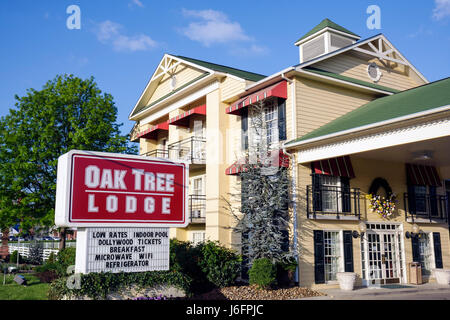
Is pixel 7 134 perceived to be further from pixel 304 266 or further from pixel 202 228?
pixel 304 266

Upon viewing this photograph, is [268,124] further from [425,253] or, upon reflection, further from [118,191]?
[425,253]

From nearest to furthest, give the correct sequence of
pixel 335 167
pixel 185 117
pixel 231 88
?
1. pixel 335 167
2. pixel 231 88
3. pixel 185 117

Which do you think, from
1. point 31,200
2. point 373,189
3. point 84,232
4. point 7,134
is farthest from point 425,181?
point 7,134

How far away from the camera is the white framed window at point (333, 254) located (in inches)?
660

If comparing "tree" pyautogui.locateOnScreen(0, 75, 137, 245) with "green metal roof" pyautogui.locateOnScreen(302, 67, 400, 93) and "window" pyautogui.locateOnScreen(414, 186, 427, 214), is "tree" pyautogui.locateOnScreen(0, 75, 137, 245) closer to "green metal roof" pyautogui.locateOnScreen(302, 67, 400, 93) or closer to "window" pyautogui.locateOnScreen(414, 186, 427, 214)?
"green metal roof" pyautogui.locateOnScreen(302, 67, 400, 93)

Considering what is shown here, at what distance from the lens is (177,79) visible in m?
24.4

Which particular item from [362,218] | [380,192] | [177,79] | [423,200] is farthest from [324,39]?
[423,200]

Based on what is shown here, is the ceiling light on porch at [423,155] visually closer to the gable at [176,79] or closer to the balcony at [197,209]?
the balcony at [197,209]

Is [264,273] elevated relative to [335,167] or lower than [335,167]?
lower

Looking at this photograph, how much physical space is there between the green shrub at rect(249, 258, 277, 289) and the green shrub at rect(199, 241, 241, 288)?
1263 mm

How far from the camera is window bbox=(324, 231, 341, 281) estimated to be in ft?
55.0

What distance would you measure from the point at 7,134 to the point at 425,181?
22459 mm

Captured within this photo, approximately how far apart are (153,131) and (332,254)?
13.3m

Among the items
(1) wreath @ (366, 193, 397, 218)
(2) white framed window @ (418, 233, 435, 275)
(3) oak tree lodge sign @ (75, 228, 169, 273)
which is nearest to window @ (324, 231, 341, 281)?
(1) wreath @ (366, 193, 397, 218)
